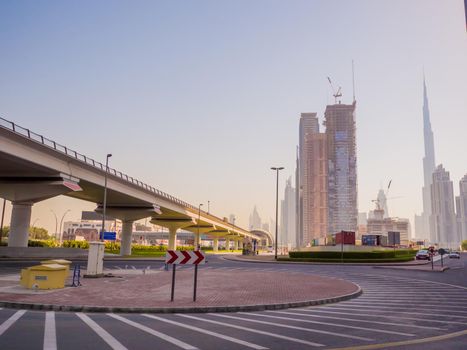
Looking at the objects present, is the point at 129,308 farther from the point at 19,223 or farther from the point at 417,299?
the point at 19,223

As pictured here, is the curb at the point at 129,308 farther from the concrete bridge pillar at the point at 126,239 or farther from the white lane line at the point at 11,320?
the concrete bridge pillar at the point at 126,239

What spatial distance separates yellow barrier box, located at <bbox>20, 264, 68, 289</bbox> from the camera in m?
15.5

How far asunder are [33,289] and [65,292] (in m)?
1.57

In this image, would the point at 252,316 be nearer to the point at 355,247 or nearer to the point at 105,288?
the point at 105,288

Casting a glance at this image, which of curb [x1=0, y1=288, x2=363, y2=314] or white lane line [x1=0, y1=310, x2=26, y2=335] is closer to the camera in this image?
white lane line [x1=0, y1=310, x2=26, y2=335]

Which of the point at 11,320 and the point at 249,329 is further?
the point at 11,320

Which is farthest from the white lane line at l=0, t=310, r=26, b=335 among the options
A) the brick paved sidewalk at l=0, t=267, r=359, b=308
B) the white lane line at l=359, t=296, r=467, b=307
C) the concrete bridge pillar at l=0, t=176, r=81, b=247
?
the concrete bridge pillar at l=0, t=176, r=81, b=247

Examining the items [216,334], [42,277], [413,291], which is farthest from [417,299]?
[42,277]

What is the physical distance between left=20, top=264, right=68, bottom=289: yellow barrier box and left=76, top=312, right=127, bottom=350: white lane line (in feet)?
19.8

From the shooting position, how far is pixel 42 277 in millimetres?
15719

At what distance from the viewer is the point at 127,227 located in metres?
62.4

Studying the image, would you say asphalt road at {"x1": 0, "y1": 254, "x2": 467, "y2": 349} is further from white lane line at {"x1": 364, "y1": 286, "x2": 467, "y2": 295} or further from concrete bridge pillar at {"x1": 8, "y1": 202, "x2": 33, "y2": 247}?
concrete bridge pillar at {"x1": 8, "y1": 202, "x2": 33, "y2": 247}

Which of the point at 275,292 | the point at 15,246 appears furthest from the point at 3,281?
the point at 15,246

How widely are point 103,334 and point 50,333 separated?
111cm
